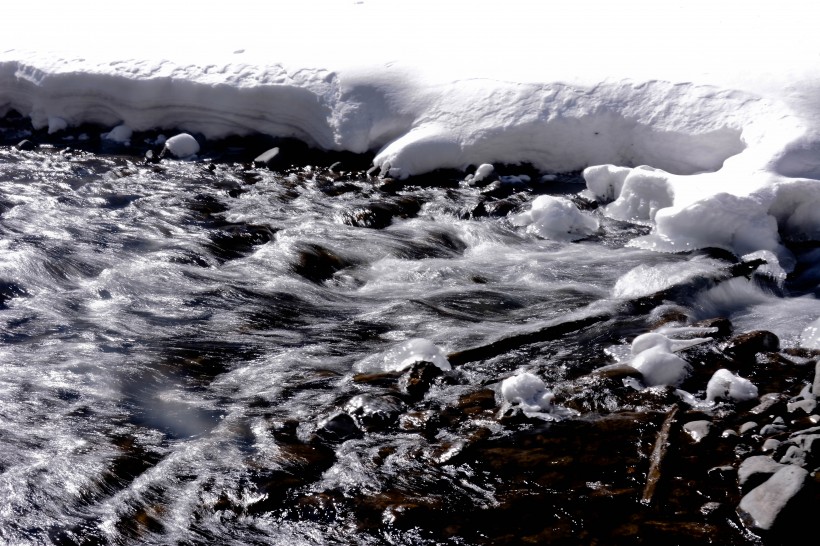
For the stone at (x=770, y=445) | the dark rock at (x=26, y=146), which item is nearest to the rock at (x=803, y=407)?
the stone at (x=770, y=445)

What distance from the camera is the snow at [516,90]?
6.86 metres

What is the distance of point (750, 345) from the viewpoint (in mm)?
4711

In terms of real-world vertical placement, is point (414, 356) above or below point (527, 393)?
below

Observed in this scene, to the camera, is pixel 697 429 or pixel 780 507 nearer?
pixel 780 507

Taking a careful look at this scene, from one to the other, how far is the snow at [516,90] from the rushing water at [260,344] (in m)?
0.50

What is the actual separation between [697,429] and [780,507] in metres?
0.71

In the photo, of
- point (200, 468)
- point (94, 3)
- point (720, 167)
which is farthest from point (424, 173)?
point (94, 3)

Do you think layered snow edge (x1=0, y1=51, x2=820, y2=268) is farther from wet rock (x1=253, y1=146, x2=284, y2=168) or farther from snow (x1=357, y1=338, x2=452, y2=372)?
snow (x1=357, y1=338, x2=452, y2=372)

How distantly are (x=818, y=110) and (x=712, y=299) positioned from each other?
8.81 ft

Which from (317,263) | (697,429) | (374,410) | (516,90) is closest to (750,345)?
(697,429)

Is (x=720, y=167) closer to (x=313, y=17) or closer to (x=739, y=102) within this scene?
(x=739, y=102)

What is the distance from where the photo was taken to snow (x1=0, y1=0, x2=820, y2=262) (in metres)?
6.86

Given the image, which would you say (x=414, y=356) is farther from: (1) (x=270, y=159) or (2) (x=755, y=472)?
(1) (x=270, y=159)

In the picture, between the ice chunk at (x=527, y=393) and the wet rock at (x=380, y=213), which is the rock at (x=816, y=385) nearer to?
the ice chunk at (x=527, y=393)
